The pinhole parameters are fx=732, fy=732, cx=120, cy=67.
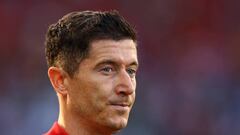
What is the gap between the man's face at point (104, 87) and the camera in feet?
10.8

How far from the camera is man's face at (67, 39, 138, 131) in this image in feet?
10.8

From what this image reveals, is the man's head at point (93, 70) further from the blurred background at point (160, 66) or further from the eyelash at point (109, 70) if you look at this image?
the blurred background at point (160, 66)

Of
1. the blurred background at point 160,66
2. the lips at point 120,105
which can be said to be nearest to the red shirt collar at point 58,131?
the lips at point 120,105

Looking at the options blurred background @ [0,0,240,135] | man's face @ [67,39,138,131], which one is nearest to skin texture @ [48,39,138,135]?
man's face @ [67,39,138,131]

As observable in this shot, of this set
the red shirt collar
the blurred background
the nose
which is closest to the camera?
the nose

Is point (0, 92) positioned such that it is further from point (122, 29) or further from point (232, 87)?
point (122, 29)

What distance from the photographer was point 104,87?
3.31 metres

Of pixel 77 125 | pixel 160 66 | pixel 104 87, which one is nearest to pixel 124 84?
pixel 104 87

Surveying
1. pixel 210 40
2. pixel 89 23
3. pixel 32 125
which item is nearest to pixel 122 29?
pixel 89 23

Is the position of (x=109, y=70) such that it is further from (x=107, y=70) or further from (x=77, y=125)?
(x=77, y=125)

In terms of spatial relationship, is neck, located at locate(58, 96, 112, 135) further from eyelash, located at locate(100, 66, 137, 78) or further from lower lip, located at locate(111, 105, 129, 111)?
eyelash, located at locate(100, 66, 137, 78)

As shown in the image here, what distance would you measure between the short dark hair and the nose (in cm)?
20

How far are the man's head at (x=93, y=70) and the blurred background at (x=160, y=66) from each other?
475 centimetres

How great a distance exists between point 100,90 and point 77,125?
0.70 ft
